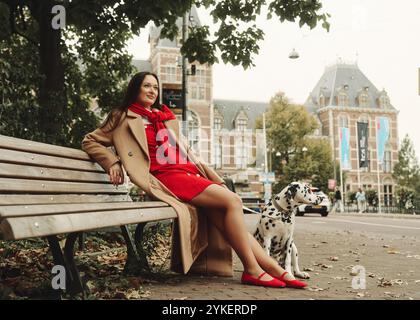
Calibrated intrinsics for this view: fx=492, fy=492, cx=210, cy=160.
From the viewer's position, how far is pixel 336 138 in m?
63.0

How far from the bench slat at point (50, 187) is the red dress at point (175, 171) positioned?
49cm

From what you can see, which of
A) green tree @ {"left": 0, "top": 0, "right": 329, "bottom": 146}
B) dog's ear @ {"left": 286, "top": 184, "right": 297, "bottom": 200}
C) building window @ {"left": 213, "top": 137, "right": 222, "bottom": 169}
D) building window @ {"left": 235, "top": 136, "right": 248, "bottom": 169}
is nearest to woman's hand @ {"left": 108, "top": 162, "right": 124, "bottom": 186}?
dog's ear @ {"left": 286, "top": 184, "right": 297, "bottom": 200}

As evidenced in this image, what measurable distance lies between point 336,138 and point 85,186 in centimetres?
6175

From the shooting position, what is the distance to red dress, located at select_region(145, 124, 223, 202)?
3721 mm

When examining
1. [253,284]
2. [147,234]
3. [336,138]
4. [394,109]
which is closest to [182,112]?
[147,234]

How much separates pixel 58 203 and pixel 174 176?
3.22ft

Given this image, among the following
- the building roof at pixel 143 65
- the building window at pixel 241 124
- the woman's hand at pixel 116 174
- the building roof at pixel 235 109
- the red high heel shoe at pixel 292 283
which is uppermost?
the building roof at pixel 143 65

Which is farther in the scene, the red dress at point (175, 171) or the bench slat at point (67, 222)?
the red dress at point (175, 171)

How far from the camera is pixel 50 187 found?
319cm

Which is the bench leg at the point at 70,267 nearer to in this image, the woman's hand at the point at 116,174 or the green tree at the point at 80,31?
the woman's hand at the point at 116,174

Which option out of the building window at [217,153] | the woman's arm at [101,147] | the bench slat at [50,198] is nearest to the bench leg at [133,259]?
the bench slat at [50,198]

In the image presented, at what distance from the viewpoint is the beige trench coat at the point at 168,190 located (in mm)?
3587

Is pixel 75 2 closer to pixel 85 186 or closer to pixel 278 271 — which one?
pixel 85 186

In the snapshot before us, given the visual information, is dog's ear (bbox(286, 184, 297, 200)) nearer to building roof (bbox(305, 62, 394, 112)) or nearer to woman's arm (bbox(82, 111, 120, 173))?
woman's arm (bbox(82, 111, 120, 173))
